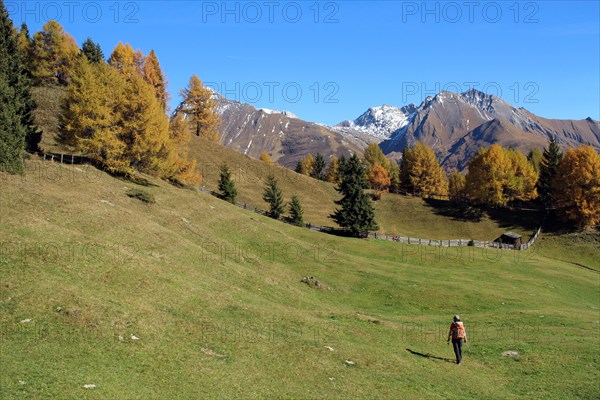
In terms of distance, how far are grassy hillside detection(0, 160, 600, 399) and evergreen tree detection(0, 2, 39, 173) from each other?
9.86 feet

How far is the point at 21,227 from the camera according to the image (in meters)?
26.1

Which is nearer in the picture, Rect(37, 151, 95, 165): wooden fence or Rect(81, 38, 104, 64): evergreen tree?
Rect(37, 151, 95, 165): wooden fence

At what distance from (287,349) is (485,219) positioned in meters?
95.5

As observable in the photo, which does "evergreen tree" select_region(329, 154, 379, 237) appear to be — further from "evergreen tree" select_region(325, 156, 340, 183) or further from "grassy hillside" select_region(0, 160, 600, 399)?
"evergreen tree" select_region(325, 156, 340, 183)

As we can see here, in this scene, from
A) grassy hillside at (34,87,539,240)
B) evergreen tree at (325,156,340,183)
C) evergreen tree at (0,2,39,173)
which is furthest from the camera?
evergreen tree at (325,156,340,183)

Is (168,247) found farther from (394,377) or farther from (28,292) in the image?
(394,377)

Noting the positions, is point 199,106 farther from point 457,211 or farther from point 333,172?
point 457,211

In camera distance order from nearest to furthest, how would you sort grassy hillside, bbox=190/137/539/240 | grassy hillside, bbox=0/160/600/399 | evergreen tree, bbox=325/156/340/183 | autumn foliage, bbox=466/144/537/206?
grassy hillside, bbox=0/160/600/399 → grassy hillside, bbox=190/137/539/240 → autumn foliage, bbox=466/144/537/206 → evergreen tree, bbox=325/156/340/183

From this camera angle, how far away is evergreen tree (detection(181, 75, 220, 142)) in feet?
373

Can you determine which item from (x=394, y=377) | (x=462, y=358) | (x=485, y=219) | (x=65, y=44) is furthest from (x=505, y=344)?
(x=65, y=44)

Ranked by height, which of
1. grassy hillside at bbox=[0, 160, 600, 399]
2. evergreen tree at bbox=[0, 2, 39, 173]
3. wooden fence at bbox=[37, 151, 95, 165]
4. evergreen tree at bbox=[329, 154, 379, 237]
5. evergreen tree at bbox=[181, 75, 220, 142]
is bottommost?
grassy hillside at bbox=[0, 160, 600, 399]

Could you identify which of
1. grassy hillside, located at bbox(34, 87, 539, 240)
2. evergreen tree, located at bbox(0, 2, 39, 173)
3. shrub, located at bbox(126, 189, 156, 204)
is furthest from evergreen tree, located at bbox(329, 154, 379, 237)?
evergreen tree, located at bbox(0, 2, 39, 173)

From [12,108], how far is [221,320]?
1300 inches

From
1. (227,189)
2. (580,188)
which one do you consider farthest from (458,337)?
(580,188)
